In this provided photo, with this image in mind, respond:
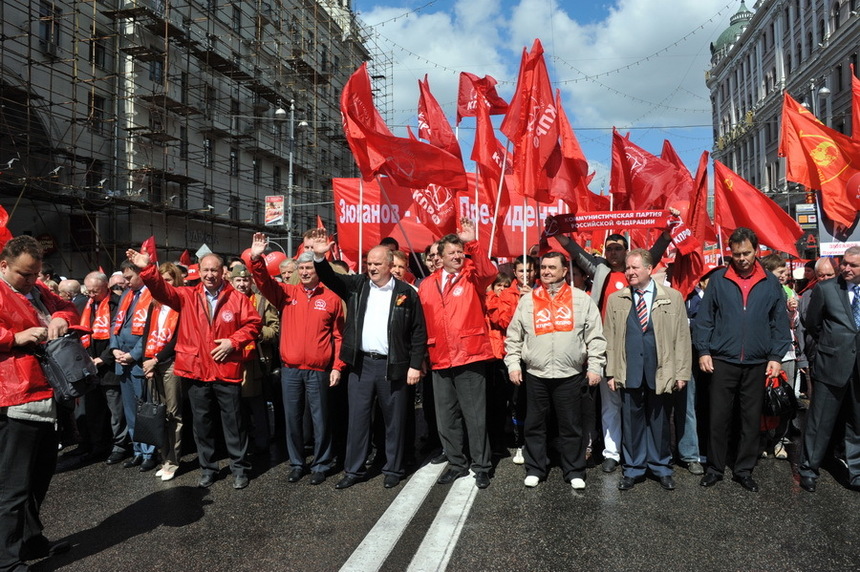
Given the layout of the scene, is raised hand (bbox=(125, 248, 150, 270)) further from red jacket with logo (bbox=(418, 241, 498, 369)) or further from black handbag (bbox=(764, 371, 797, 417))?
black handbag (bbox=(764, 371, 797, 417))

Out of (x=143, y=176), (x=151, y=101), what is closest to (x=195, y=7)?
(x=151, y=101)

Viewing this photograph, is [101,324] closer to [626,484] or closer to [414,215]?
[414,215]

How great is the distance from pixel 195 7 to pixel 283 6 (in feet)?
33.8

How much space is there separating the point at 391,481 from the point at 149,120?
26.6m

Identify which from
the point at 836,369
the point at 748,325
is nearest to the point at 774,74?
the point at 836,369

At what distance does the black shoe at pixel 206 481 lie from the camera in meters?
5.22

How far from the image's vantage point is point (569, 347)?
502 centimetres

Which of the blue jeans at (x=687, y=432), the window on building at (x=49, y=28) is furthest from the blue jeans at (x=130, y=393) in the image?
the window on building at (x=49, y=28)

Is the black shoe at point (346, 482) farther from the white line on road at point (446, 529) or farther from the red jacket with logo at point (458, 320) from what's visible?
the red jacket with logo at point (458, 320)

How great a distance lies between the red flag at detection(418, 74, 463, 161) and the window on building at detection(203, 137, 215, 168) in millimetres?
24762

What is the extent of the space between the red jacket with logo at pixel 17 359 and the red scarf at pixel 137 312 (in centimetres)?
200

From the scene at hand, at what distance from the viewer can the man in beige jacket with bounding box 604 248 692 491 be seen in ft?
16.8

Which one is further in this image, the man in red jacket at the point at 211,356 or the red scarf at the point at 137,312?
the red scarf at the point at 137,312

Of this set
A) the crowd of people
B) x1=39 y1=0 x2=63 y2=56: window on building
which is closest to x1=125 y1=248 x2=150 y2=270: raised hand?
the crowd of people
